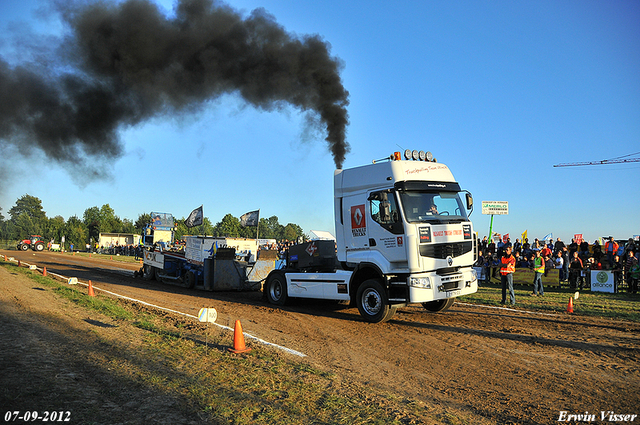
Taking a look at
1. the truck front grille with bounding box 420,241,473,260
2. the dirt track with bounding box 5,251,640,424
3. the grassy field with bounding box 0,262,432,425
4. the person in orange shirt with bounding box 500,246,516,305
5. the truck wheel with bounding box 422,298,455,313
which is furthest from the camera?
the person in orange shirt with bounding box 500,246,516,305

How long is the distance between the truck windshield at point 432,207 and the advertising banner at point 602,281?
955 cm

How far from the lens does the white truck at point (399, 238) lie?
8.69 metres

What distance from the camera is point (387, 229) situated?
8.95 m

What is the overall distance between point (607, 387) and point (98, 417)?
589 centimetres

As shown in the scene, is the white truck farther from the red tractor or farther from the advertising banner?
the red tractor

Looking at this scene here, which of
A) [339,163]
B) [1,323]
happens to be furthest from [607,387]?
[339,163]

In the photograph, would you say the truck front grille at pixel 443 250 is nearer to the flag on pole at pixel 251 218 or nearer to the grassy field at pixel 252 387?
the grassy field at pixel 252 387

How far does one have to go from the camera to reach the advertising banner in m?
15.2

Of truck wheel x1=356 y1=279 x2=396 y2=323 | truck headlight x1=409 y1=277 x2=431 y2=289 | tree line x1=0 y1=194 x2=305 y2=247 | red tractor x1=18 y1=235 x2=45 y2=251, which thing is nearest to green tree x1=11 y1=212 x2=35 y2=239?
tree line x1=0 y1=194 x2=305 y2=247

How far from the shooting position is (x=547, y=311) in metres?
10.9

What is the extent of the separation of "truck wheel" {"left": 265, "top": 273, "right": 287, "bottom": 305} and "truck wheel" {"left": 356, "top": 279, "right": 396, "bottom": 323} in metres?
3.02

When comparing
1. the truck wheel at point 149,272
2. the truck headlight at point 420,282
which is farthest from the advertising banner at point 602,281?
the truck wheel at point 149,272

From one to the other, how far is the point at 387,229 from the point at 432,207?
3.97ft

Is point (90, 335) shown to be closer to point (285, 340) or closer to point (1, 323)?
point (1, 323)
